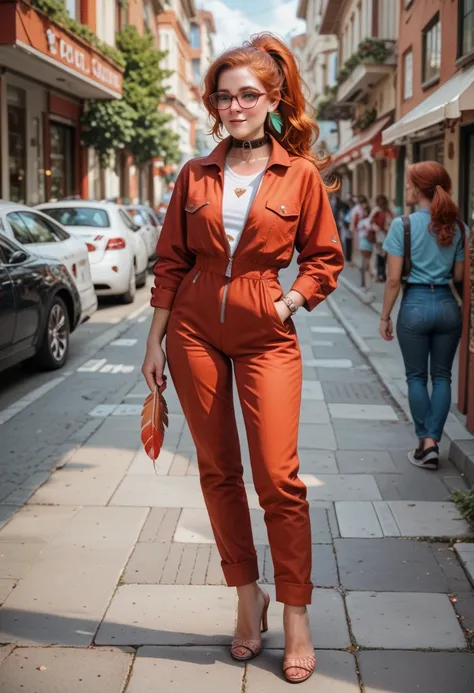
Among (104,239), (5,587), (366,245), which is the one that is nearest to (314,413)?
(5,587)

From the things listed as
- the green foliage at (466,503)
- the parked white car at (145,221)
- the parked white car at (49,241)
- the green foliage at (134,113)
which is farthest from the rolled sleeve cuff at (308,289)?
the green foliage at (134,113)

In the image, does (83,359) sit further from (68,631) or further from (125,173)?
(125,173)

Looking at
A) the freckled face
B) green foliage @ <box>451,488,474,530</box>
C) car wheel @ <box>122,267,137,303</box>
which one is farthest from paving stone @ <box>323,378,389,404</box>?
car wheel @ <box>122,267,137,303</box>

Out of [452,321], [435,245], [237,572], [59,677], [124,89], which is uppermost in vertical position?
[124,89]

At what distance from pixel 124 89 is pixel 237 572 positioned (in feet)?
87.5

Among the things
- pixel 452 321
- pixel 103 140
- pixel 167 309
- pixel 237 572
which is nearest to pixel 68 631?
pixel 237 572

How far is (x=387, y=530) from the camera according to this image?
484 centimetres

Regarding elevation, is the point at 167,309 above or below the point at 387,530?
above

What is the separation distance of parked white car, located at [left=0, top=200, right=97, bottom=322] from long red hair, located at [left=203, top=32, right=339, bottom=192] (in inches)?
288

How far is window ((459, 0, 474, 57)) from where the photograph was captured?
47.0ft

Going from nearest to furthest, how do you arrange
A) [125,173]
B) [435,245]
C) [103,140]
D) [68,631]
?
[68,631]
[435,245]
[103,140]
[125,173]

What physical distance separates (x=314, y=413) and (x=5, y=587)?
4.00 meters

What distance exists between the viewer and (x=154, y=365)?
3412 millimetres

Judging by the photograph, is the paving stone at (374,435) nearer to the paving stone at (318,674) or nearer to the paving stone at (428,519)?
the paving stone at (428,519)
